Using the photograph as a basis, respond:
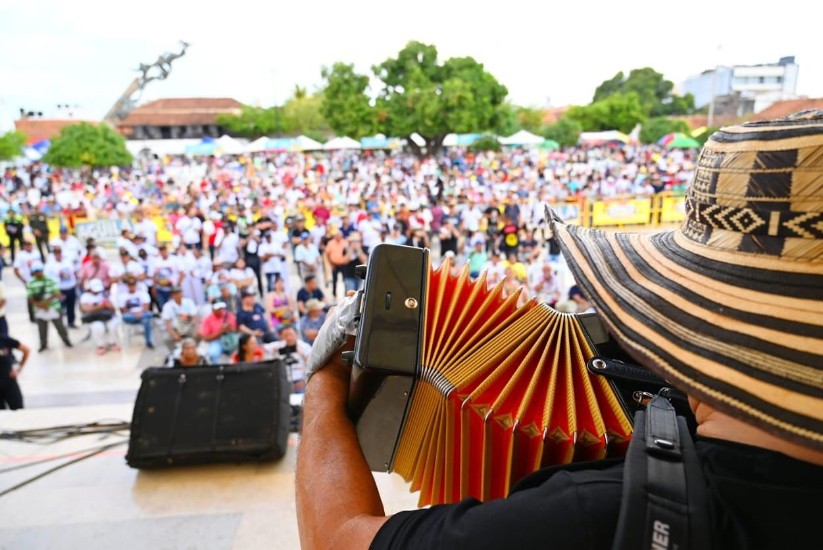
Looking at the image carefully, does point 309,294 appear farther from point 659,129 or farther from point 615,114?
point 615,114

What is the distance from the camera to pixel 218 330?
662 centimetres

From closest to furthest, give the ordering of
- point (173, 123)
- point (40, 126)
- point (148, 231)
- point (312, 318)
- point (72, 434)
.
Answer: point (72, 434) → point (312, 318) → point (148, 231) → point (40, 126) → point (173, 123)

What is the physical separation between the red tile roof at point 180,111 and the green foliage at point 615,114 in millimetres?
34987

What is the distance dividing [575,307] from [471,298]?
5684mm

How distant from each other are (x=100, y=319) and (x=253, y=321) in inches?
101

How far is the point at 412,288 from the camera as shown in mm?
1256

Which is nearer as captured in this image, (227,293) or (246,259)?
(227,293)

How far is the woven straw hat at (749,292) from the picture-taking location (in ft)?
2.17

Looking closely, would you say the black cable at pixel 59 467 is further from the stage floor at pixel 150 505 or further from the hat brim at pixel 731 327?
the hat brim at pixel 731 327

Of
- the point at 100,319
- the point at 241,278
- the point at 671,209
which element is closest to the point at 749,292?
the point at 241,278

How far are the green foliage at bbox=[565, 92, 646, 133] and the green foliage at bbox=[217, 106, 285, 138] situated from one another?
27324mm

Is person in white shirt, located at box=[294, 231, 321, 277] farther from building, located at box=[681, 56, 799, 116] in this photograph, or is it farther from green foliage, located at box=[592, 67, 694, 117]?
building, located at box=[681, 56, 799, 116]

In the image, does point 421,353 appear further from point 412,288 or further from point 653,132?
point 653,132

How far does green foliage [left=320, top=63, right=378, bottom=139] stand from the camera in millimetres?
34250
